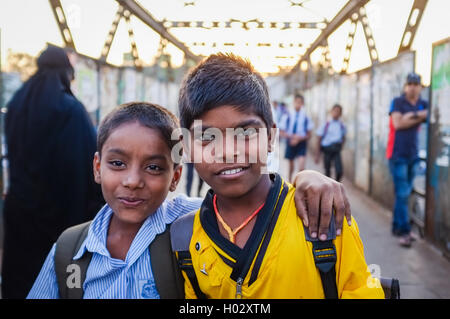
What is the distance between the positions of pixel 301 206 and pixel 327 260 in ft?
0.60

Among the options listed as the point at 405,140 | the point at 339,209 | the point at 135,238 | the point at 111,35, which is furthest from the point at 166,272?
the point at 111,35

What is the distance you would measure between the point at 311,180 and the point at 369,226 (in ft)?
14.8

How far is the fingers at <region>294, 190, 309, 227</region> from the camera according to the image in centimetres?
125

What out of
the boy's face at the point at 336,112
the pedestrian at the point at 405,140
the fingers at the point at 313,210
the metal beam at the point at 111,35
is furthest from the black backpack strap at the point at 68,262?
the boy's face at the point at 336,112

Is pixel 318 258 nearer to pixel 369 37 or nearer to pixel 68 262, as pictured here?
pixel 68 262

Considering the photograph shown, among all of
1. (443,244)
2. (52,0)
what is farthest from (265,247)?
(52,0)

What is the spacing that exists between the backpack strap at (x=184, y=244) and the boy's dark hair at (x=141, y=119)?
30cm

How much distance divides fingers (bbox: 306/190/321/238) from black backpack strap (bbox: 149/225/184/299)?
0.50m

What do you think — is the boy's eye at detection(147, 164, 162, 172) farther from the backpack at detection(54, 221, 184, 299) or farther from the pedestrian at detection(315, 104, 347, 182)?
the pedestrian at detection(315, 104, 347, 182)

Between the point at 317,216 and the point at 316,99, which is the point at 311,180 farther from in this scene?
the point at 316,99

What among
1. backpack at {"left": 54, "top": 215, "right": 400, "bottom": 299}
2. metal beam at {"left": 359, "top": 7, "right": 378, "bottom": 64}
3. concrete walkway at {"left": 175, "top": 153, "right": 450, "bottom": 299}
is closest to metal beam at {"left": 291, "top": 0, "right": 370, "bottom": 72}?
metal beam at {"left": 359, "top": 7, "right": 378, "bottom": 64}

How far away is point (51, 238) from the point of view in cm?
244

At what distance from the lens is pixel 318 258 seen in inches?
46.9
